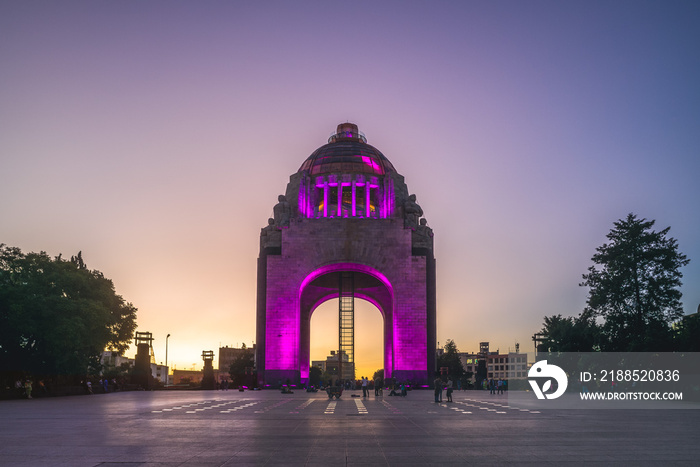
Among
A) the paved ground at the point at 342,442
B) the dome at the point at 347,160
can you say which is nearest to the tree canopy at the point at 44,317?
the paved ground at the point at 342,442

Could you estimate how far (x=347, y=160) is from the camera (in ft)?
259

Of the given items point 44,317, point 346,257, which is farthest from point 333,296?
point 44,317

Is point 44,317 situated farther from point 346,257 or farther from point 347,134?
point 347,134

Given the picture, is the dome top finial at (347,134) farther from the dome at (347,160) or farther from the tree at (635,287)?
the tree at (635,287)

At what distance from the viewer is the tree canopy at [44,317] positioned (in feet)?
133

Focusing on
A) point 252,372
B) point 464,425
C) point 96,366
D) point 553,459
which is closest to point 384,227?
point 252,372

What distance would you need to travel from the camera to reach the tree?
52.8 m

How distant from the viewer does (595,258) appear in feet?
A: 192

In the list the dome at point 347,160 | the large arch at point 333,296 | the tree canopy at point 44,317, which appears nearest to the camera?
the tree canopy at point 44,317

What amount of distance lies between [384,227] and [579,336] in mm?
23002

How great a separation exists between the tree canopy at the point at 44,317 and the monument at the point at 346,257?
936 inches

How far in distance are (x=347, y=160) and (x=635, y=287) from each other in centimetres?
3657

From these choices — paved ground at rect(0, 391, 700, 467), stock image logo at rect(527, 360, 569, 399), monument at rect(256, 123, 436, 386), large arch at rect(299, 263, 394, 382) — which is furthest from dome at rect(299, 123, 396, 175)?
paved ground at rect(0, 391, 700, 467)

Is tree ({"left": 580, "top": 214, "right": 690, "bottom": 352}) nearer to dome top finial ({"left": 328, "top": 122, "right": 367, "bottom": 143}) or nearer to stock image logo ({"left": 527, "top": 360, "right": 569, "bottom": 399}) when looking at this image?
stock image logo ({"left": 527, "top": 360, "right": 569, "bottom": 399})
